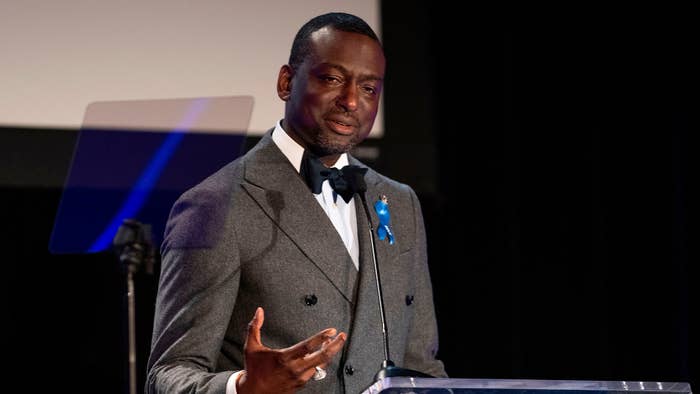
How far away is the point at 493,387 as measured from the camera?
4.42ft

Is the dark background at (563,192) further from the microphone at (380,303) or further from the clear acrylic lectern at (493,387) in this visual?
the clear acrylic lectern at (493,387)

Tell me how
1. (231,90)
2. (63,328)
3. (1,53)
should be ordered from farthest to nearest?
(63,328)
(231,90)
(1,53)

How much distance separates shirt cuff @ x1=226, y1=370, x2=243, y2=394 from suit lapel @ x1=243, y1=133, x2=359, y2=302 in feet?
1.21

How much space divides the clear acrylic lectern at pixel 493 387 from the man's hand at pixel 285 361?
0.12 m

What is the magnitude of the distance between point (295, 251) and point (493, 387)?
0.74 m

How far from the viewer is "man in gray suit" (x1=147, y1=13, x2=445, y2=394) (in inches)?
75.1

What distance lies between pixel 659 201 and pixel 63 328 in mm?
2208

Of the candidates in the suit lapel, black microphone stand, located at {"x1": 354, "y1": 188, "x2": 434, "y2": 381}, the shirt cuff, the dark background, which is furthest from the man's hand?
the dark background

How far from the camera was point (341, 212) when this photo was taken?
7.02 feet

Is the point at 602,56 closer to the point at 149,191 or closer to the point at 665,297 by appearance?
the point at 665,297

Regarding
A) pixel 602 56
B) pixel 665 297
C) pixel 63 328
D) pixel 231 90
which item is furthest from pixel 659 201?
pixel 63 328

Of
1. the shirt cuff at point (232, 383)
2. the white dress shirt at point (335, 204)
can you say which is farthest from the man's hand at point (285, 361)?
the white dress shirt at point (335, 204)

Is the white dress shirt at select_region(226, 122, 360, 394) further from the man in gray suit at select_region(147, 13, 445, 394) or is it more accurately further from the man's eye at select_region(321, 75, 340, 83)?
the man's eye at select_region(321, 75, 340, 83)

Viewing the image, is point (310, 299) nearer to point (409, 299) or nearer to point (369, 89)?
point (409, 299)
